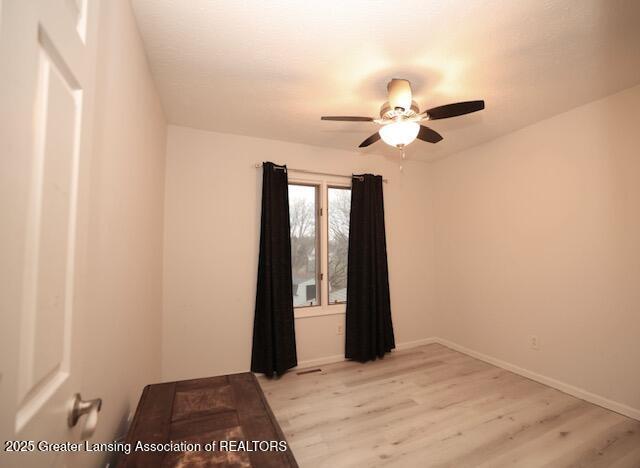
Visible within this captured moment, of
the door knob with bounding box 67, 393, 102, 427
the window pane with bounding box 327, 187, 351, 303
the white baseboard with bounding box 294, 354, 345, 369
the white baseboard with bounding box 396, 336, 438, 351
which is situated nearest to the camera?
the door knob with bounding box 67, 393, 102, 427

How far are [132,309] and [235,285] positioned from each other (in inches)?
53.0

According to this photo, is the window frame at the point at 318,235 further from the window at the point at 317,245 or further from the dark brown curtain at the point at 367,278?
the dark brown curtain at the point at 367,278

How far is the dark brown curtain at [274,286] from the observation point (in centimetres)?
282

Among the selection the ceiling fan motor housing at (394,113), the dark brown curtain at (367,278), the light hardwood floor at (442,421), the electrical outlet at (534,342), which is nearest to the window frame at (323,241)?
the dark brown curtain at (367,278)

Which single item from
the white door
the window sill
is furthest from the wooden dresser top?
the window sill

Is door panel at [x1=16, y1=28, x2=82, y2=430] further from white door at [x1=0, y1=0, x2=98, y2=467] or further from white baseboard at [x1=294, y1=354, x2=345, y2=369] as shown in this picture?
white baseboard at [x1=294, y1=354, x2=345, y2=369]

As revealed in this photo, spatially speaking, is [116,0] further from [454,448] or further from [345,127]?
[454,448]

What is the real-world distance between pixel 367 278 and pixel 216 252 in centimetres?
173

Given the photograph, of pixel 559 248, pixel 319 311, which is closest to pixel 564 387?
pixel 559 248

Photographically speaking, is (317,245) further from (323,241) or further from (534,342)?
(534,342)

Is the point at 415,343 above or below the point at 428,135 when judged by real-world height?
below

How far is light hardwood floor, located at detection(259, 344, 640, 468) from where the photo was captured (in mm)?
1734

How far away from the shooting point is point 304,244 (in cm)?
327

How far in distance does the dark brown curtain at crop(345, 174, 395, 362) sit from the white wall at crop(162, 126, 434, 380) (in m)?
0.23
